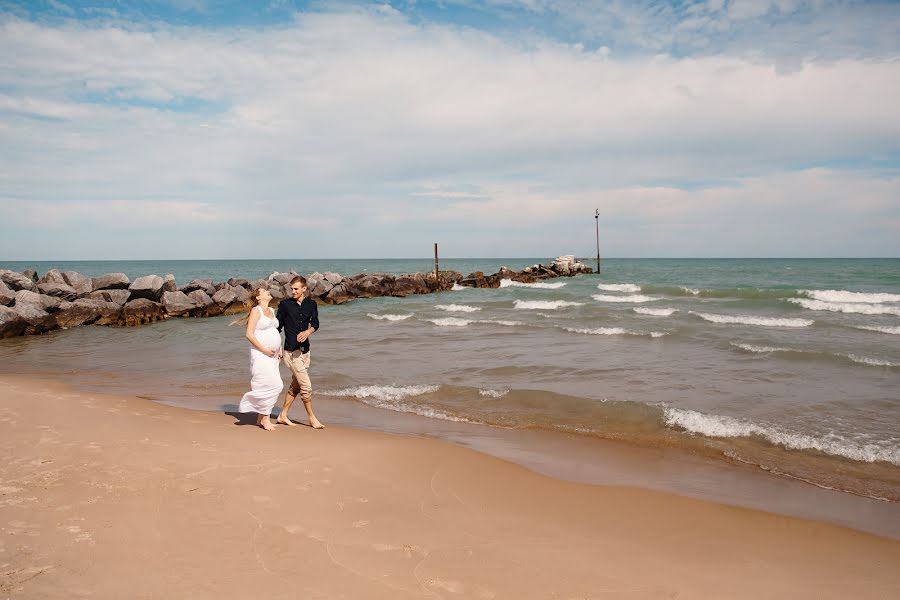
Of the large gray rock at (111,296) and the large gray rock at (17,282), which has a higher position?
the large gray rock at (17,282)

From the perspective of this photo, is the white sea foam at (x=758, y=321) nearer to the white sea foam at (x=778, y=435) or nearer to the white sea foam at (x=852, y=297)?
the white sea foam at (x=852, y=297)

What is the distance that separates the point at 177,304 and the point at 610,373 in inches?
718

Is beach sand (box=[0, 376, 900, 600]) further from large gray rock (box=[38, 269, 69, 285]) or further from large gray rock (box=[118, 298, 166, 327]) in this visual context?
large gray rock (box=[38, 269, 69, 285])

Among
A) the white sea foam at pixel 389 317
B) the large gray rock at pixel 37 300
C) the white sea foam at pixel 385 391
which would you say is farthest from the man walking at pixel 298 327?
the large gray rock at pixel 37 300

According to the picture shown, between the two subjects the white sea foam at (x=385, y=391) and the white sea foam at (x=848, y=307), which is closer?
the white sea foam at (x=385, y=391)

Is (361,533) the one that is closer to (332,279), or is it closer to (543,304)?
(543,304)

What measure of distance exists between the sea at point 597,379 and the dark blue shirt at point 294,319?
1.56m

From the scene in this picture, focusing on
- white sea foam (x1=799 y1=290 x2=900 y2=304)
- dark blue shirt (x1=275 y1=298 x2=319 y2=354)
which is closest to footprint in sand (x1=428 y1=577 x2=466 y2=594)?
dark blue shirt (x1=275 y1=298 x2=319 y2=354)

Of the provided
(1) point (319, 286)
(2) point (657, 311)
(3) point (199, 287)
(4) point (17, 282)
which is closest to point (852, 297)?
(2) point (657, 311)

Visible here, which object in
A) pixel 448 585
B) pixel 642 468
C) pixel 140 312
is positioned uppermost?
pixel 140 312

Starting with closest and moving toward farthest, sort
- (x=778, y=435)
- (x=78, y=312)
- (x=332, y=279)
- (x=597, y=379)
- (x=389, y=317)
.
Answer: (x=778, y=435), (x=597, y=379), (x=78, y=312), (x=389, y=317), (x=332, y=279)

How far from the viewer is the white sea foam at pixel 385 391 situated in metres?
8.98

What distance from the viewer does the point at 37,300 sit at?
17891 mm

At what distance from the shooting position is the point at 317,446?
5.78 m
